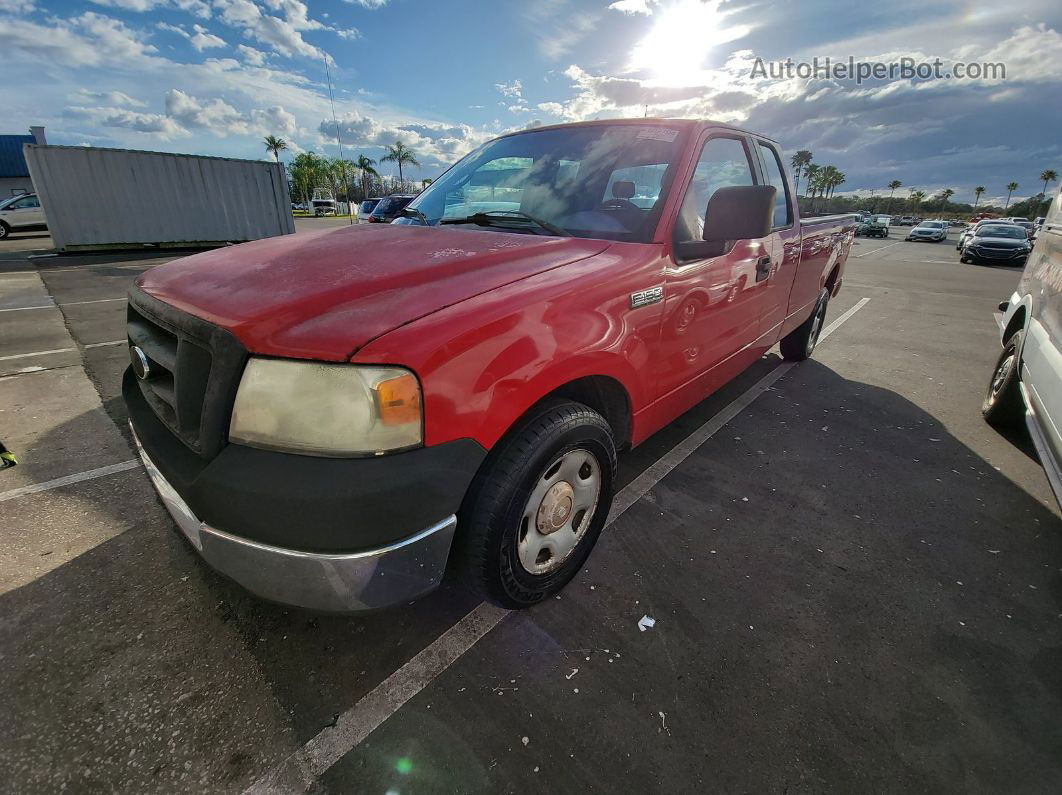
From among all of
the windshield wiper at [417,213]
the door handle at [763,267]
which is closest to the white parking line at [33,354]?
the windshield wiper at [417,213]

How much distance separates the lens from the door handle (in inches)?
122

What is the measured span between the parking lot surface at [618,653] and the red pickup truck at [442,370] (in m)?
0.38

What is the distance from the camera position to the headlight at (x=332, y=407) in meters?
1.30

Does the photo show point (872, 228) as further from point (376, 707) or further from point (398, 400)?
point (376, 707)

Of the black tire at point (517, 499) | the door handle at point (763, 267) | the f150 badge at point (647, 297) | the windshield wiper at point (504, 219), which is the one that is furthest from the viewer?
the door handle at point (763, 267)

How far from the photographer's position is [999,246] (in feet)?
54.8

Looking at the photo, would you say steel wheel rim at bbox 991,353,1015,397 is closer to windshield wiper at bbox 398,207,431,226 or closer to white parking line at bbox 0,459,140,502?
windshield wiper at bbox 398,207,431,226

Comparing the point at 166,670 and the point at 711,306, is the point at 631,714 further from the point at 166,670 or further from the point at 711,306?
the point at 711,306

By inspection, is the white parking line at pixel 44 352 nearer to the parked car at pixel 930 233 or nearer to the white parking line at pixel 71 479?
the white parking line at pixel 71 479

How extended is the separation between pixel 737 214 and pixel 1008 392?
297cm

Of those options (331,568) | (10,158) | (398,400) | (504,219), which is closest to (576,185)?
(504,219)

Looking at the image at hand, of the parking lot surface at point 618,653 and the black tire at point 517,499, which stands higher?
the black tire at point 517,499

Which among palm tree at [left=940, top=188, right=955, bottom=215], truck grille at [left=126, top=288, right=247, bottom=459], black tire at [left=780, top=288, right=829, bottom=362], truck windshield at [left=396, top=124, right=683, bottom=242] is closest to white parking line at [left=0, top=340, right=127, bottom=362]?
truck windshield at [left=396, top=124, right=683, bottom=242]

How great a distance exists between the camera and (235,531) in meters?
1.36
